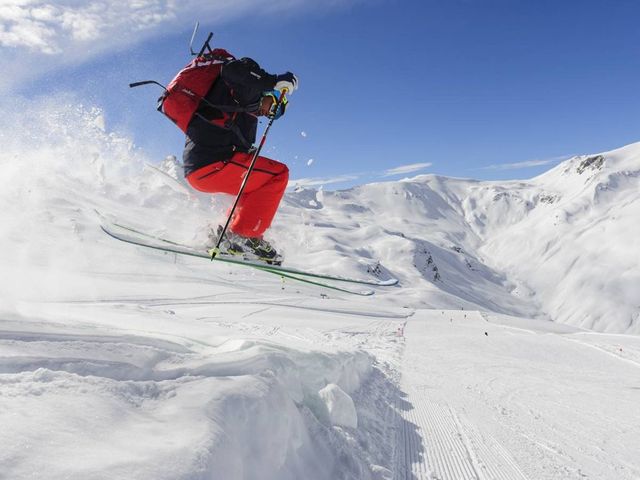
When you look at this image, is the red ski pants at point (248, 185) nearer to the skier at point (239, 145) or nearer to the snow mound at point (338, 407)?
the skier at point (239, 145)

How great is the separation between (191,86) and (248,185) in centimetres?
161

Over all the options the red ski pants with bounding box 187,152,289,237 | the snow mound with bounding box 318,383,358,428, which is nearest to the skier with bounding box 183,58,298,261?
the red ski pants with bounding box 187,152,289,237

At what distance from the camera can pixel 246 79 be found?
227 inches

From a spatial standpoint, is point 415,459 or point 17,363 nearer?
point 17,363

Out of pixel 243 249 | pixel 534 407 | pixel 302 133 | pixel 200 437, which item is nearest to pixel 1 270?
pixel 243 249

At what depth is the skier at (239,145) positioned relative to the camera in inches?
233

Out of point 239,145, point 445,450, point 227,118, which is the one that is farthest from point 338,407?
point 227,118

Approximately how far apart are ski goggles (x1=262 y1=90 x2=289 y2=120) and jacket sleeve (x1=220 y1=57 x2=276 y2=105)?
0.22m

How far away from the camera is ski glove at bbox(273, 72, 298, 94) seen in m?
6.17

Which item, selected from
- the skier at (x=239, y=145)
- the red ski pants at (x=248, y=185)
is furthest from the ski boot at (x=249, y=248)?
the red ski pants at (x=248, y=185)

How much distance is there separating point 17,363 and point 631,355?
27734mm

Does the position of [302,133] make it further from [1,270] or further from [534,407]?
[534,407]

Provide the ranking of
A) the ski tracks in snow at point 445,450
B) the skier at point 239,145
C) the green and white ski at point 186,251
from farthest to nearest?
the green and white ski at point 186,251 → the skier at point 239,145 → the ski tracks in snow at point 445,450

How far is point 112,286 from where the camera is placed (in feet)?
185
